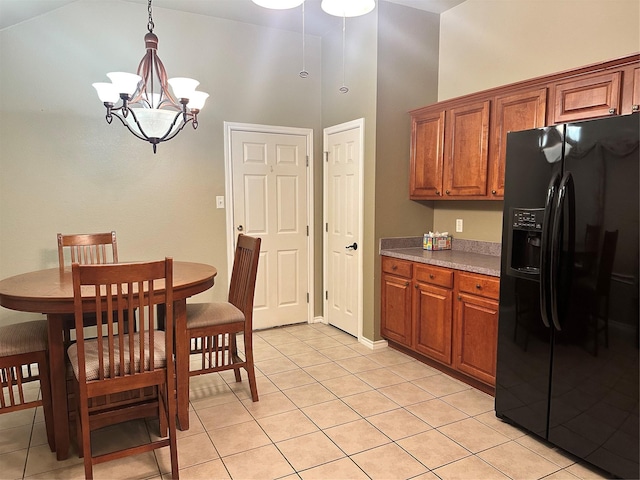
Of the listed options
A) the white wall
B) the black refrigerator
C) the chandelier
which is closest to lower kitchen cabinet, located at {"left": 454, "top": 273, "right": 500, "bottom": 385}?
the black refrigerator

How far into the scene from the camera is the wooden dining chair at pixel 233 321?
267cm

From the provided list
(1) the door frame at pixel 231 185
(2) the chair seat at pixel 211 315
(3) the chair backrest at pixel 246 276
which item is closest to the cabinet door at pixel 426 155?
(1) the door frame at pixel 231 185

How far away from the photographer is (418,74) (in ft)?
12.4

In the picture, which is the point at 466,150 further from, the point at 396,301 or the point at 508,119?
the point at 396,301

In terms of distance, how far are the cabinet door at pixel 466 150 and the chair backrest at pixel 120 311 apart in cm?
228

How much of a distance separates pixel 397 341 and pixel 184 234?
2089 millimetres

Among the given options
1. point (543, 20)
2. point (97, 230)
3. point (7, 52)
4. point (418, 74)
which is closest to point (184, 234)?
point (97, 230)

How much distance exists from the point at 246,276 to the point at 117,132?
1.75 m

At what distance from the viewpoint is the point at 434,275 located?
320 cm

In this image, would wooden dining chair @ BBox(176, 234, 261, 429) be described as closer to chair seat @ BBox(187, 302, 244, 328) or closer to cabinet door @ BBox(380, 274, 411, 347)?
chair seat @ BBox(187, 302, 244, 328)

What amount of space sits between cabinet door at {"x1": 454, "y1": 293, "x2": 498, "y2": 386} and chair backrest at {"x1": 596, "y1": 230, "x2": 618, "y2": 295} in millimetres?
817

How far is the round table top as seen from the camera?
204cm

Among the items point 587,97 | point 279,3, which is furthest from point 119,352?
point 587,97

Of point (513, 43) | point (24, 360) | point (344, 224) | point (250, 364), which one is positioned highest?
point (513, 43)
